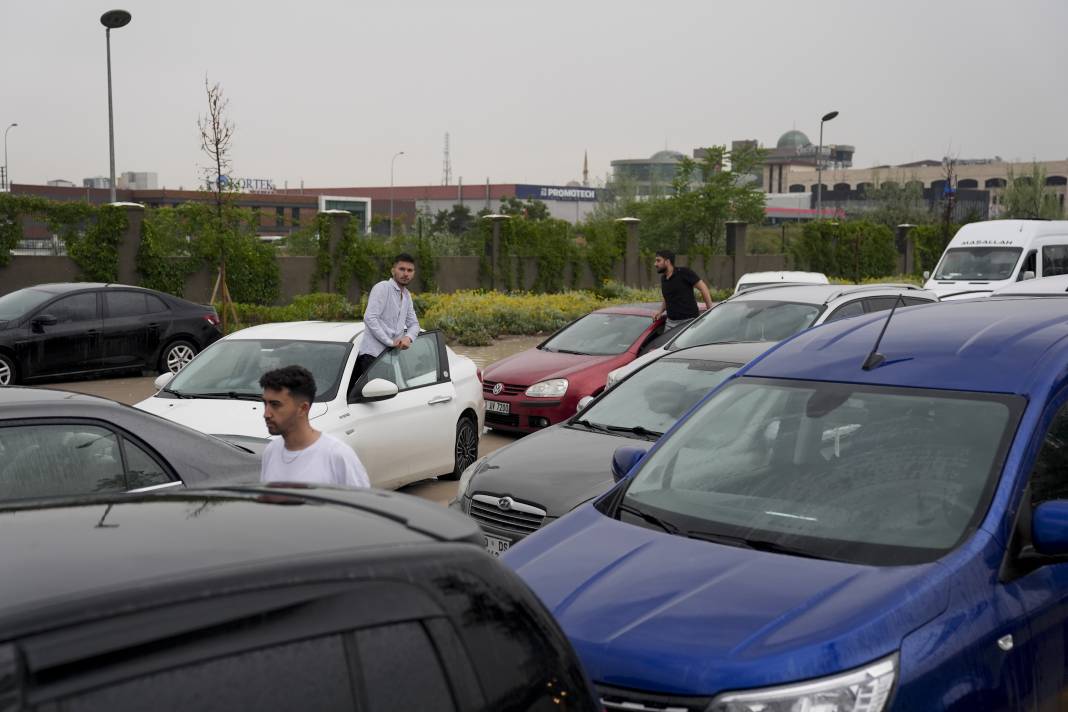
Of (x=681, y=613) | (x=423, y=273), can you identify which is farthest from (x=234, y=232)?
(x=681, y=613)

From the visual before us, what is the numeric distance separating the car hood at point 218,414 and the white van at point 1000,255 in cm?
1679

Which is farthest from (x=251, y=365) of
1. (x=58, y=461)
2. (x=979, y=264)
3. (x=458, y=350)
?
(x=979, y=264)

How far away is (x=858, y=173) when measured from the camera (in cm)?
13975

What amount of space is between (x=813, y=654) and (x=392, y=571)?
1407mm

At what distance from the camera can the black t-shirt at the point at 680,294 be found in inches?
569

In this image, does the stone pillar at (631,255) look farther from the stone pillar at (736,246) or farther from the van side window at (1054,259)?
the van side window at (1054,259)

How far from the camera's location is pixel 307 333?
9867mm

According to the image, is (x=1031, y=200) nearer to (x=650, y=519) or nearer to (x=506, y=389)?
(x=506, y=389)

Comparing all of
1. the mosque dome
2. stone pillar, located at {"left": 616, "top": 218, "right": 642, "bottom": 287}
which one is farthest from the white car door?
the mosque dome

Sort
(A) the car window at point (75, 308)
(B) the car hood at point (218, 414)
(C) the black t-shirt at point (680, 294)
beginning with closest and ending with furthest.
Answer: (B) the car hood at point (218, 414), (C) the black t-shirt at point (680, 294), (A) the car window at point (75, 308)

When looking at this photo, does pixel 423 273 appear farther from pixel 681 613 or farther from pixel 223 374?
pixel 681 613

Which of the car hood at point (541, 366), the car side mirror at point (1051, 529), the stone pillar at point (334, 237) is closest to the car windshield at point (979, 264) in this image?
the car hood at point (541, 366)

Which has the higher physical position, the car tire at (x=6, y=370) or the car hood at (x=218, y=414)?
the car hood at (x=218, y=414)

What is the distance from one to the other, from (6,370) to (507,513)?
1092 cm
